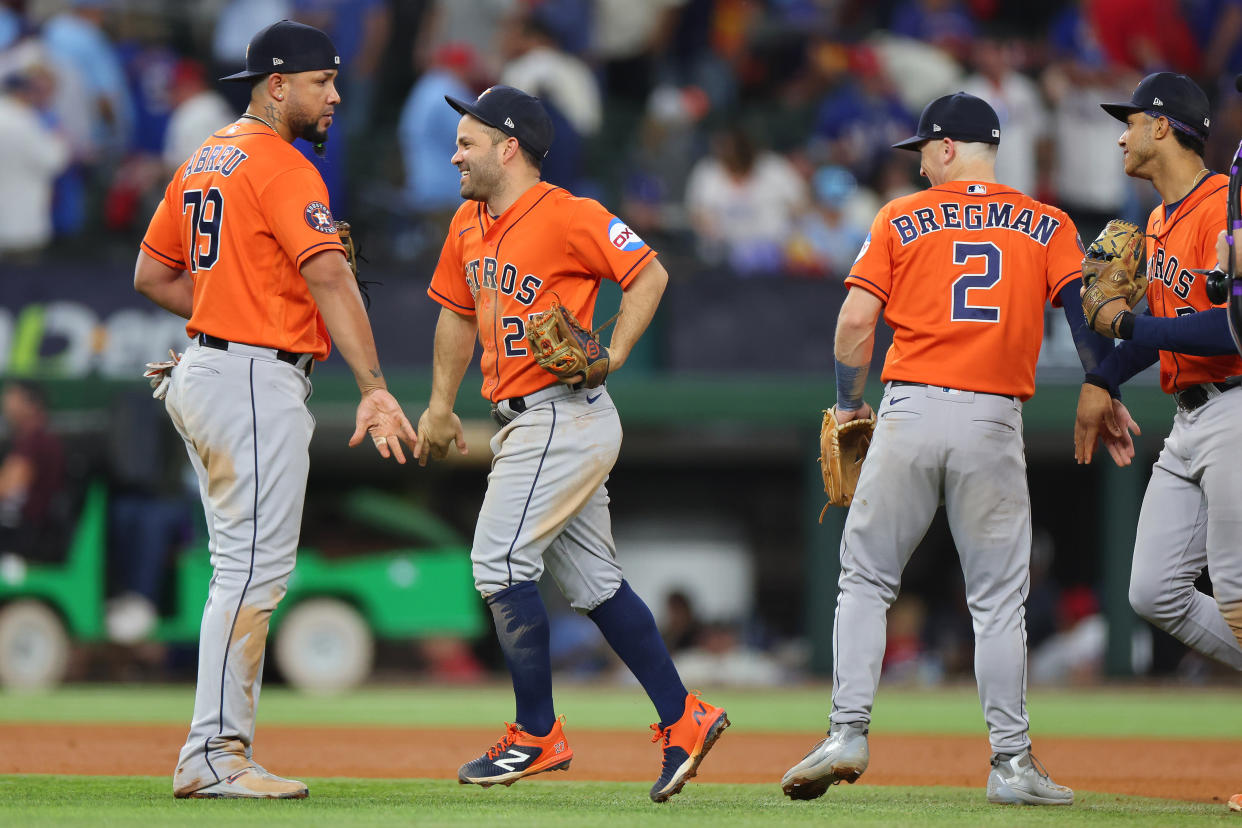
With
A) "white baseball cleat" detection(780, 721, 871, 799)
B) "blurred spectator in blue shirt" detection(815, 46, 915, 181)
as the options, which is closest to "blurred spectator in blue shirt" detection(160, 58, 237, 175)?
"blurred spectator in blue shirt" detection(815, 46, 915, 181)

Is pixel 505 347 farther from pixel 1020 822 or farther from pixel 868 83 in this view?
pixel 868 83

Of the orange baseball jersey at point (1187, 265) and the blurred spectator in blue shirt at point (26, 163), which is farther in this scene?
the blurred spectator in blue shirt at point (26, 163)

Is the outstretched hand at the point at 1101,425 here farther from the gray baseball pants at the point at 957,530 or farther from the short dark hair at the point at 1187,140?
the short dark hair at the point at 1187,140

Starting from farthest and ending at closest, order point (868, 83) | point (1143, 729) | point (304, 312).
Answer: point (868, 83) < point (1143, 729) < point (304, 312)

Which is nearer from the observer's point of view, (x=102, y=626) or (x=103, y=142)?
(x=102, y=626)

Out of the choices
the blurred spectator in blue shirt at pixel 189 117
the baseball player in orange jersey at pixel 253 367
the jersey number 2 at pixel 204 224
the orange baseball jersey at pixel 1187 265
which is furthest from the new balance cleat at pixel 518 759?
the blurred spectator in blue shirt at pixel 189 117

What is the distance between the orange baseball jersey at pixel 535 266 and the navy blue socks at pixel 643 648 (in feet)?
2.46

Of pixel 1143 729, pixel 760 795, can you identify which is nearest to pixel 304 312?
pixel 760 795

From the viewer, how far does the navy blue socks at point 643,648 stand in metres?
5.28

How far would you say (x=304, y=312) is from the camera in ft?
17.4

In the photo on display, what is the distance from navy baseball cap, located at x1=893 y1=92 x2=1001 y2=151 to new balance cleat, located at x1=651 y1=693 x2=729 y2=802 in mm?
1943

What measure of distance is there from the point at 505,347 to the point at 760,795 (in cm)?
171

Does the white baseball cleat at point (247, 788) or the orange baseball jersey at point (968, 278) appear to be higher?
the orange baseball jersey at point (968, 278)

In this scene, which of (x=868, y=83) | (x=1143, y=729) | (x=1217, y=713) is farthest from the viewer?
(x=868, y=83)
